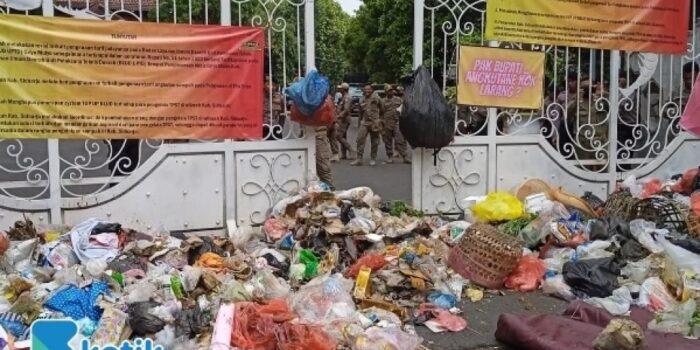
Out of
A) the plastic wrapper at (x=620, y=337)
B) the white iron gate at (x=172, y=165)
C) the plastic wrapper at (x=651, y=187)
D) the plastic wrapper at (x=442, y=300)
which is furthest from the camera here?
the plastic wrapper at (x=651, y=187)

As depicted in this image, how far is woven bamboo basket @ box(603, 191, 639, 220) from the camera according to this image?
6.86m

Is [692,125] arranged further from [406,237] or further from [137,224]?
[137,224]

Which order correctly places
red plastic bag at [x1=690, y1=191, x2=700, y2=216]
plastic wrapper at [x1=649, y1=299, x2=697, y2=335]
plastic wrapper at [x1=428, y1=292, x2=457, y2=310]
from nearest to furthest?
plastic wrapper at [x1=649, y1=299, x2=697, y2=335], plastic wrapper at [x1=428, y1=292, x2=457, y2=310], red plastic bag at [x1=690, y1=191, x2=700, y2=216]

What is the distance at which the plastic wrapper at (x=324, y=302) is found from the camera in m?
4.74

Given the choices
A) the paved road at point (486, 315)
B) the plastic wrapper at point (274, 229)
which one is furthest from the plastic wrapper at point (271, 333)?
the plastic wrapper at point (274, 229)

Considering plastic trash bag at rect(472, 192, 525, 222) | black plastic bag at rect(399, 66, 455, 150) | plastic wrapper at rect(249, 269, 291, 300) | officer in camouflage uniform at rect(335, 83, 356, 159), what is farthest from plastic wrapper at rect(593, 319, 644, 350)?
officer in camouflage uniform at rect(335, 83, 356, 159)

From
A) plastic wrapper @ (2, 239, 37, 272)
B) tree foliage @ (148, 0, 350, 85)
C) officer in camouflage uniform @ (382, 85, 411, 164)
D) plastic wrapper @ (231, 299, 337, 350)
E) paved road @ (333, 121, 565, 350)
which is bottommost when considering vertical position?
paved road @ (333, 121, 565, 350)

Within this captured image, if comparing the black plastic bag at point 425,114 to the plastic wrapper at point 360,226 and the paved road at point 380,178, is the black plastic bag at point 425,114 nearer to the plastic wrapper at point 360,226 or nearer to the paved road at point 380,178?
the plastic wrapper at point 360,226

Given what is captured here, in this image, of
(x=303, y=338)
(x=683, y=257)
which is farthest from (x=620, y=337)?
(x=683, y=257)

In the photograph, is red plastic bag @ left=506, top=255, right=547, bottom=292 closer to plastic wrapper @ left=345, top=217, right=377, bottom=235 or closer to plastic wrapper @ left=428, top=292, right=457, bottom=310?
plastic wrapper @ left=428, top=292, right=457, bottom=310

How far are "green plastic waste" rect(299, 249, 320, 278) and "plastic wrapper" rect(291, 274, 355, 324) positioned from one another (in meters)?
0.50

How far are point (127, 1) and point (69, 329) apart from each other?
378 cm

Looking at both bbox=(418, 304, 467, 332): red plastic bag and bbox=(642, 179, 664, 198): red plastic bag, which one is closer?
bbox=(418, 304, 467, 332): red plastic bag

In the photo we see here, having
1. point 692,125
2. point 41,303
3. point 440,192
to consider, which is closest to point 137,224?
point 41,303
